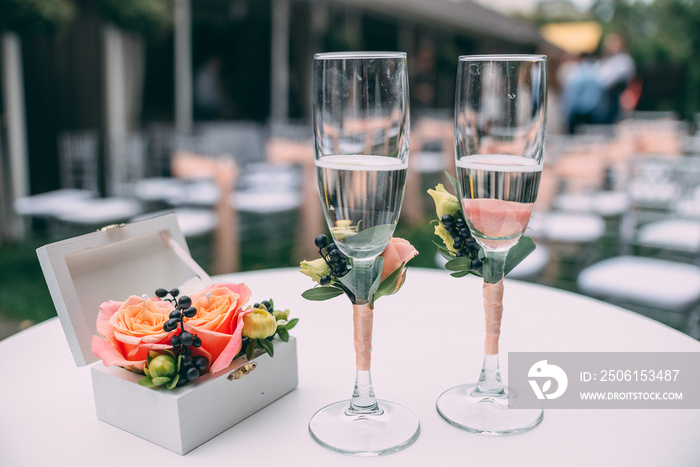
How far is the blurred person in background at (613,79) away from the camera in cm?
944

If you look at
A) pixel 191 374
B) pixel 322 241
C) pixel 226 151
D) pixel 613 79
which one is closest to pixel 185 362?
pixel 191 374

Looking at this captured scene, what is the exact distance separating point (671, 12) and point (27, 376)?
22416mm

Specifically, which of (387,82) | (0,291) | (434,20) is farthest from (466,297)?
(434,20)

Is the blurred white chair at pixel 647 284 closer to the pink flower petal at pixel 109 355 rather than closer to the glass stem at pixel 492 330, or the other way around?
the glass stem at pixel 492 330

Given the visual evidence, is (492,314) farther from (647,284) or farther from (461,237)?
(647,284)

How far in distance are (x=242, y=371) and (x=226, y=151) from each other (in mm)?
7183

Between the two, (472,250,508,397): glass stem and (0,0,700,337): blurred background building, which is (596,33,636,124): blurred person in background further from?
(472,250,508,397): glass stem

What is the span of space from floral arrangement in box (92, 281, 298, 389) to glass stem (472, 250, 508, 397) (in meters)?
0.29

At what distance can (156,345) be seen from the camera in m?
0.71

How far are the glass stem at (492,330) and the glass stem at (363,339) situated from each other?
6.0 inches

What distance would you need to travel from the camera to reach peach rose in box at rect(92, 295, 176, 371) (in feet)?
2.36

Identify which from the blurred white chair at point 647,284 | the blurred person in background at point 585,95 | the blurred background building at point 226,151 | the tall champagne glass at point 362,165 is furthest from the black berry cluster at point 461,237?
the blurred person in background at point 585,95

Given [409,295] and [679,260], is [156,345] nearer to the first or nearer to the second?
[409,295]

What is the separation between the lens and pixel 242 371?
777 mm
